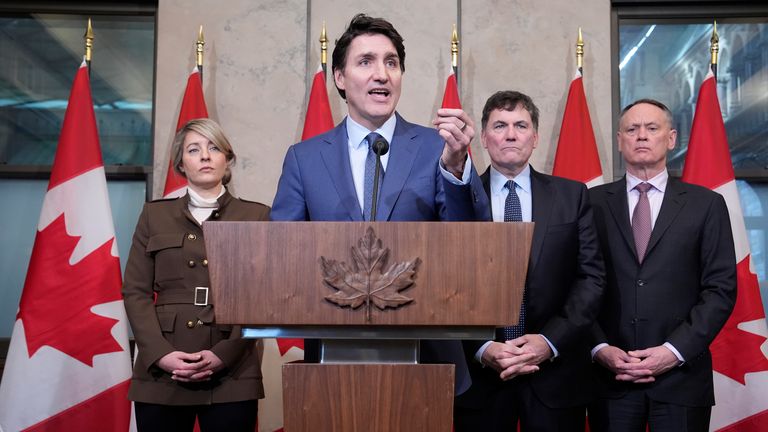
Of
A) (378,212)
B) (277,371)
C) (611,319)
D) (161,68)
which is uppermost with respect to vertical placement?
(161,68)

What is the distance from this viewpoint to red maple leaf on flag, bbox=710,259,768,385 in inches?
135

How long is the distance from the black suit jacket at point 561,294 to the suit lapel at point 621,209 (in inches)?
7.3

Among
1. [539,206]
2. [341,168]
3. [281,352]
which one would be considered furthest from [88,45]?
[341,168]

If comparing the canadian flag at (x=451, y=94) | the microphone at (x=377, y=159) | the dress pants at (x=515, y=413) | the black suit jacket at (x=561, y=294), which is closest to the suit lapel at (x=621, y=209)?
the black suit jacket at (x=561, y=294)

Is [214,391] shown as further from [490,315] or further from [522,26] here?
[522,26]

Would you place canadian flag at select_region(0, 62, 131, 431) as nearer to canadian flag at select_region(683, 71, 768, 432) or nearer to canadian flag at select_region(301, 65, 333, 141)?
canadian flag at select_region(301, 65, 333, 141)

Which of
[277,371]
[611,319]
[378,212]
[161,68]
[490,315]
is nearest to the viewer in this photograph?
[490,315]

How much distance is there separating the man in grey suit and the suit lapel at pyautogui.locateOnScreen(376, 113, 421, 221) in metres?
1.15

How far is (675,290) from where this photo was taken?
263cm

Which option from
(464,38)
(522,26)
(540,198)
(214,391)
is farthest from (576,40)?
(214,391)

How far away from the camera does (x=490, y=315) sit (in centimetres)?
140

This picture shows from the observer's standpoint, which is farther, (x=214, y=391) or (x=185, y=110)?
(x=185, y=110)

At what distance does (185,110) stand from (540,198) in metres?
1.94

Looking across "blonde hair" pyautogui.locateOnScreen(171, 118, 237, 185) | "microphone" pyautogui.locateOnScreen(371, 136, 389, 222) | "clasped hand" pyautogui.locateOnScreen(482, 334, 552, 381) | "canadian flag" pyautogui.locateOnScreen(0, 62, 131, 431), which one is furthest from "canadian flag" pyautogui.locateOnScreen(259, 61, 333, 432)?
"microphone" pyautogui.locateOnScreen(371, 136, 389, 222)
